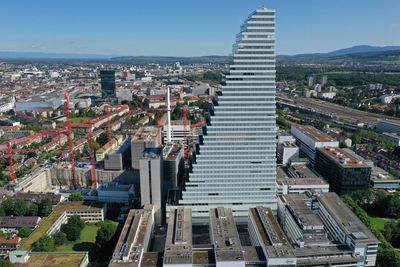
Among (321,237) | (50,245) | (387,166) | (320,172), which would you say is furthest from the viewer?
(387,166)

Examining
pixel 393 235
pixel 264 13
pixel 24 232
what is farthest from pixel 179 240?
pixel 264 13

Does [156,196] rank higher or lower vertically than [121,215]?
higher

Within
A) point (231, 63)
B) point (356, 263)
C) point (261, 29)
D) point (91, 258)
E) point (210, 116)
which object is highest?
point (261, 29)

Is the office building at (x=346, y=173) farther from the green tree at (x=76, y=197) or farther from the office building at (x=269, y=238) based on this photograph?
the green tree at (x=76, y=197)

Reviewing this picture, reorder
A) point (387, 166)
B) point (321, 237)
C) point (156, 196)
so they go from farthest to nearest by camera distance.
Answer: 1. point (387, 166)
2. point (156, 196)
3. point (321, 237)

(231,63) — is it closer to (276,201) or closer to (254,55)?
(254,55)

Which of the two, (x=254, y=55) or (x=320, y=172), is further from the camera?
(x=320, y=172)

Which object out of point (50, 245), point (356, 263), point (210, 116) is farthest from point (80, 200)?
point (356, 263)
